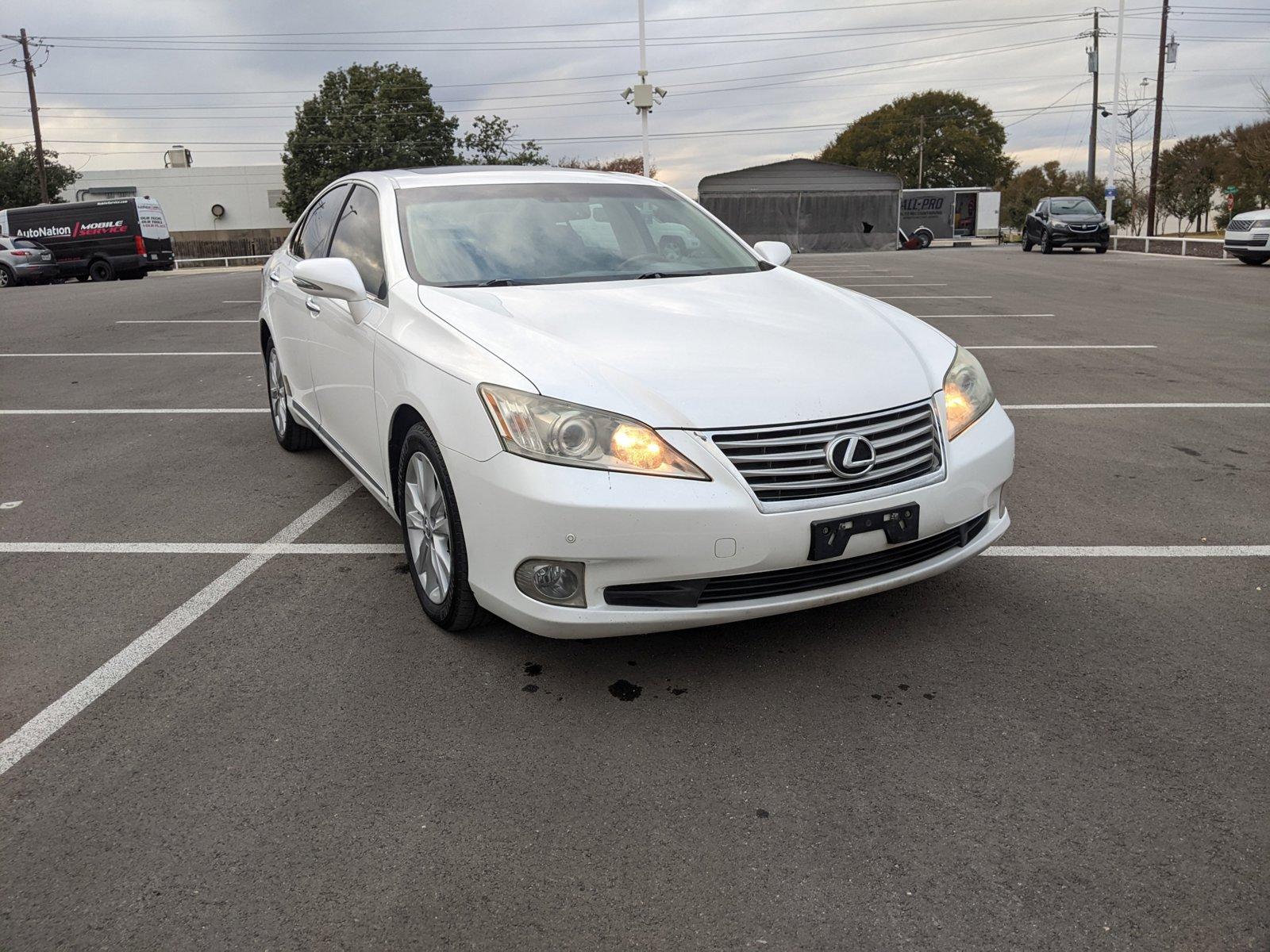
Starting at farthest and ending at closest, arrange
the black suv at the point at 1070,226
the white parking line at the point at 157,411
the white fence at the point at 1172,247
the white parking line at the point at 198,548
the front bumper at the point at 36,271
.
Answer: the black suv at the point at 1070,226
the front bumper at the point at 36,271
the white fence at the point at 1172,247
the white parking line at the point at 157,411
the white parking line at the point at 198,548

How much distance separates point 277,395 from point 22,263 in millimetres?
26549

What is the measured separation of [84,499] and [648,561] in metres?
3.79

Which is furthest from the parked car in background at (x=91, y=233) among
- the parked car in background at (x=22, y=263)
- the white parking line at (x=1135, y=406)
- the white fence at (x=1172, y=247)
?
the white parking line at (x=1135, y=406)

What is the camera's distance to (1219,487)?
5.08 m

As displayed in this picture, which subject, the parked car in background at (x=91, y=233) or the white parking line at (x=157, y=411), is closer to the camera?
the white parking line at (x=157, y=411)

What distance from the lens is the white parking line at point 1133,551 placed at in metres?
4.16

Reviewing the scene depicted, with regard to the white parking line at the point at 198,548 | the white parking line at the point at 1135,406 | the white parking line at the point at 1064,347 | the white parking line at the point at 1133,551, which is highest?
the white parking line at the point at 1064,347

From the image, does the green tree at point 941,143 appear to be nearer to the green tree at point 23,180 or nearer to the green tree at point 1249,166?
the green tree at point 1249,166

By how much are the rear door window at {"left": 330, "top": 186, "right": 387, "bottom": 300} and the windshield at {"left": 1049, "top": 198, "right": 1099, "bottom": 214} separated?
2988 cm

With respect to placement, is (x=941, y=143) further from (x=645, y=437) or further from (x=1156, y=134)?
(x=645, y=437)

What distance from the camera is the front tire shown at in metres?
3.26

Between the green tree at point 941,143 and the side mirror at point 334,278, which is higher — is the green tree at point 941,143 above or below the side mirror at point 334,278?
above

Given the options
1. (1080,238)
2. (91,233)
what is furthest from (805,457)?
(91,233)

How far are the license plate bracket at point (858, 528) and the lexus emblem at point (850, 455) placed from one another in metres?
0.12
